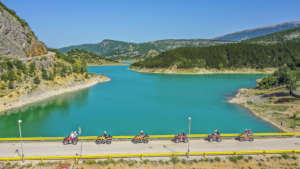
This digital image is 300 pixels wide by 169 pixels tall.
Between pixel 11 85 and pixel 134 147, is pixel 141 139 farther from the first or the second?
pixel 11 85

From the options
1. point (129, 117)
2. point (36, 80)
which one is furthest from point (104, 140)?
point (36, 80)

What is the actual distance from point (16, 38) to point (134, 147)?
7038 cm

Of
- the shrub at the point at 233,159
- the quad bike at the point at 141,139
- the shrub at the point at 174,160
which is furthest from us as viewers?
the quad bike at the point at 141,139

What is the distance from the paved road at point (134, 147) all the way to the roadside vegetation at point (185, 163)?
1562mm

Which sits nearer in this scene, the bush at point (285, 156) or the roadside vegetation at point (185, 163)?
the roadside vegetation at point (185, 163)

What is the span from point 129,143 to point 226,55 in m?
171

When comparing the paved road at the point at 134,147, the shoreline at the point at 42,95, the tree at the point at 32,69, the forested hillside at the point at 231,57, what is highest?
the forested hillside at the point at 231,57

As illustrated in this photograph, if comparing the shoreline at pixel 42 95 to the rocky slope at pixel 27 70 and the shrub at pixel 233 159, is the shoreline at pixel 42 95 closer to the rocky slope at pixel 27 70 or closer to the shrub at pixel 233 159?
the rocky slope at pixel 27 70

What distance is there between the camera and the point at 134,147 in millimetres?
23672

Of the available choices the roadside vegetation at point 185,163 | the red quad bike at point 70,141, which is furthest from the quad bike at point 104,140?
the roadside vegetation at point 185,163

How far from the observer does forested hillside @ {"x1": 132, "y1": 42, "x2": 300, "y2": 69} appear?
536 ft

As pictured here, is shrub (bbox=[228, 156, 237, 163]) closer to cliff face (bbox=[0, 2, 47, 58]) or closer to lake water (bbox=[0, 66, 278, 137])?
lake water (bbox=[0, 66, 278, 137])

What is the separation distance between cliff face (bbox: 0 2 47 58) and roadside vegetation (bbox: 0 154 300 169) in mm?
59890

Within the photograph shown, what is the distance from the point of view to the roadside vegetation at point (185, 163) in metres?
20.4
